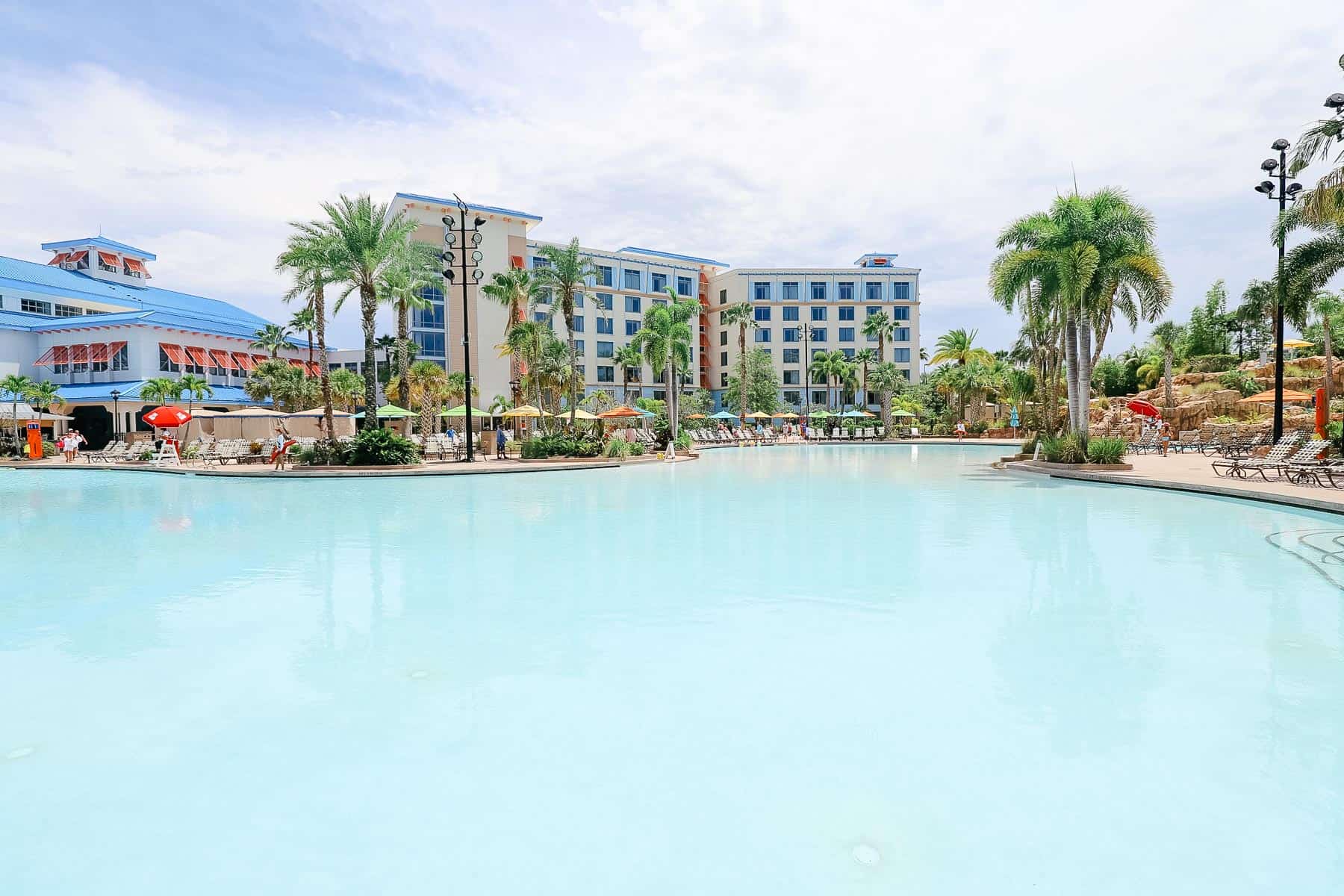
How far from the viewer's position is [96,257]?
61.0 meters

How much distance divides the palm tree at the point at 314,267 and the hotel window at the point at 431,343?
1193 inches

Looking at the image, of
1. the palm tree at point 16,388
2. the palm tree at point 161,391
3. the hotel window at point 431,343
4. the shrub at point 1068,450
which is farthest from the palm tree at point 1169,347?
the palm tree at point 16,388

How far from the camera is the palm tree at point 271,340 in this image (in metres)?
54.3

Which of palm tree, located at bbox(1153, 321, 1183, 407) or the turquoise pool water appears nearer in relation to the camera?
the turquoise pool water

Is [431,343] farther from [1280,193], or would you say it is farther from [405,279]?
[1280,193]

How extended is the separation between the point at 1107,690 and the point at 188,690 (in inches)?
247

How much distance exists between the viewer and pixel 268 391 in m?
48.6

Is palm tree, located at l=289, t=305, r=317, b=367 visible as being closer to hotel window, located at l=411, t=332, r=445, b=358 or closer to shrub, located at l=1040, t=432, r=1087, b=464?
hotel window, located at l=411, t=332, r=445, b=358

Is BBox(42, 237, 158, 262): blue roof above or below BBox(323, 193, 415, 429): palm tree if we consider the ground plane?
above

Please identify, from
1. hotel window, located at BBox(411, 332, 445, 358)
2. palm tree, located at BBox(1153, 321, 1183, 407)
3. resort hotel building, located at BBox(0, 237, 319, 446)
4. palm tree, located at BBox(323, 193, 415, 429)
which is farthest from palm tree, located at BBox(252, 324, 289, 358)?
palm tree, located at BBox(1153, 321, 1183, 407)

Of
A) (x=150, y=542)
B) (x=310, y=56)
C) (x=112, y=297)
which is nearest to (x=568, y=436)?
(x=310, y=56)

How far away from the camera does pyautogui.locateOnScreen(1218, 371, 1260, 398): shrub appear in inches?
1713

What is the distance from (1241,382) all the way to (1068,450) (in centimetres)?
2976

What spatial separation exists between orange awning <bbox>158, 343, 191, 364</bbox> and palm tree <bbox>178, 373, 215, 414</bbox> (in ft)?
4.12
